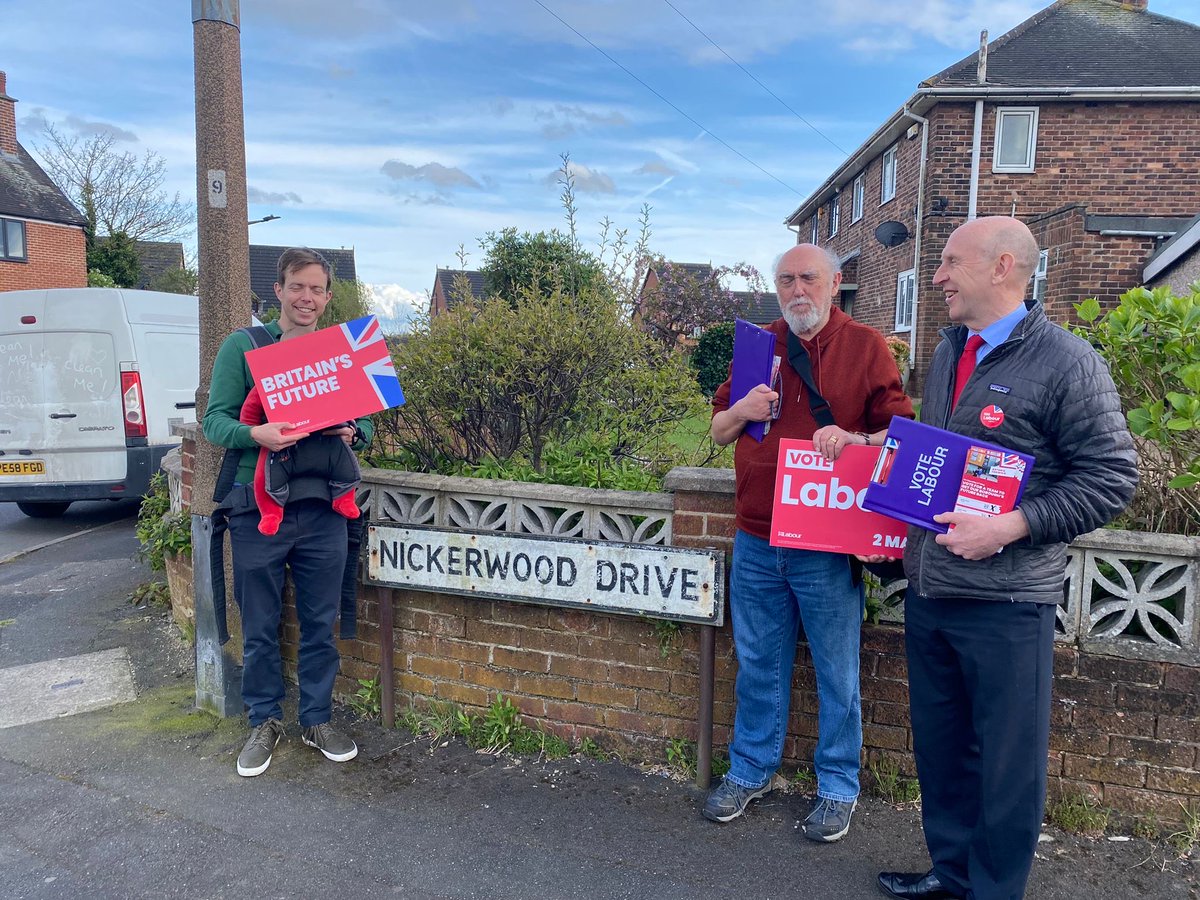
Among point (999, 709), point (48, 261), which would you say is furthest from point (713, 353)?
point (48, 261)

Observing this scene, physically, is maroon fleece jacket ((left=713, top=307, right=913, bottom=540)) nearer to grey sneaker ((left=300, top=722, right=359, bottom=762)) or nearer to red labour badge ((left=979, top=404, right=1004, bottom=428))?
red labour badge ((left=979, top=404, right=1004, bottom=428))

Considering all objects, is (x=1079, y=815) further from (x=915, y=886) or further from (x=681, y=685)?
(x=681, y=685)

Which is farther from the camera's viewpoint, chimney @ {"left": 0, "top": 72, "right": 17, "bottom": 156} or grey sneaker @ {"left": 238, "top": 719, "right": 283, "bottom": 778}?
A: chimney @ {"left": 0, "top": 72, "right": 17, "bottom": 156}

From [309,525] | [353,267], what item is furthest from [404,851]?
[353,267]

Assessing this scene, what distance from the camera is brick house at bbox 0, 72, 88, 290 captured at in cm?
2603

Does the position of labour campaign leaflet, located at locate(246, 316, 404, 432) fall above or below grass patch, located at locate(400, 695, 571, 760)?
above

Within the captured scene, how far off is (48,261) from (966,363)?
3150cm

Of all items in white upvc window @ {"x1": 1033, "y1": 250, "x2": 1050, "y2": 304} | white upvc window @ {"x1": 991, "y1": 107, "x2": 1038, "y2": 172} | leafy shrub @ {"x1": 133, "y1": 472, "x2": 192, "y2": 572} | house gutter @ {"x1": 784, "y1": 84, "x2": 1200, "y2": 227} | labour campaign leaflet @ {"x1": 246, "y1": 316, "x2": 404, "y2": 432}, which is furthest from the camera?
white upvc window @ {"x1": 991, "y1": 107, "x2": 1038, "y2": 172}

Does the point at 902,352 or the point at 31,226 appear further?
the point at 31,226

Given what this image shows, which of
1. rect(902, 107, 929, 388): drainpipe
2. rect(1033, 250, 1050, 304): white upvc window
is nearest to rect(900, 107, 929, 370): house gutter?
rect(902, 107, 929, 388): drainpipe

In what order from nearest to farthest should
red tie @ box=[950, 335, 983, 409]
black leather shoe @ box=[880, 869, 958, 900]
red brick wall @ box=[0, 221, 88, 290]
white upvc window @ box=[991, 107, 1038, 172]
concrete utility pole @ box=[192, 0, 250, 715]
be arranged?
red tie @ box=[950, 335, 983, 409] < black leather shoe @ box=[880, 869, 958, 900] < concrete utility pole @ box=[192, 0, 250, 715] < white upvc window @ box=[991, 107, 1038, 172] < red brick wall @ box=[0, 221, 88, 290]

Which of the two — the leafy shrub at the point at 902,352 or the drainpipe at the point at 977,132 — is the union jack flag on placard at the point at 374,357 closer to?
the leafy shrub at the point at 902,352

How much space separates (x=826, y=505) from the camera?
2855 millimetres

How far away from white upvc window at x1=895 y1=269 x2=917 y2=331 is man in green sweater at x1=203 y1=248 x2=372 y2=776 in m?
16.8
